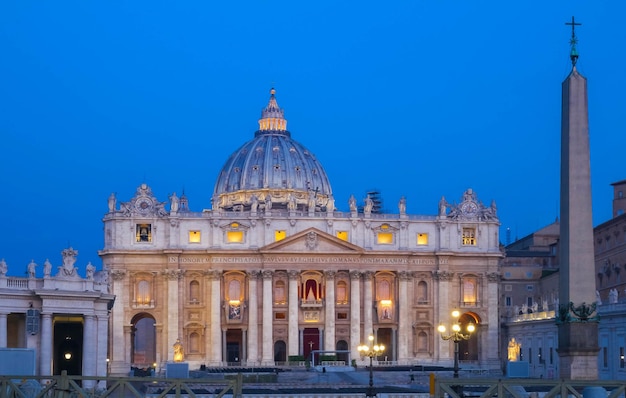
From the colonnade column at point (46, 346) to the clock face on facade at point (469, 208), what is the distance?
6358 cm

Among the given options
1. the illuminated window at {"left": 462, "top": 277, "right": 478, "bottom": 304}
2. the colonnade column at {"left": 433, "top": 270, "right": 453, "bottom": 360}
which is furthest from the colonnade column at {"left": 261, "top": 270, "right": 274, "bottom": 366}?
the illuminated window at {"left": 462, "top": 277, "right": 478, "bottom": 304}

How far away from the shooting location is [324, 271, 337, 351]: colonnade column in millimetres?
113750

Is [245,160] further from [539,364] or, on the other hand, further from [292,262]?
[539,364]

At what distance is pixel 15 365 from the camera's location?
49.2 metres

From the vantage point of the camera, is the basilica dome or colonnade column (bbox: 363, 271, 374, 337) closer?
colonnade column (bbox: 363, 271, 374, 337)

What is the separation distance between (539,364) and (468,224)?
24472 mm

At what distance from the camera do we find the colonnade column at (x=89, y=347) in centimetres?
6481

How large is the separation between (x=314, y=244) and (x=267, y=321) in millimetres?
8503

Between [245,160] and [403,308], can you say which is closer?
[403,308]

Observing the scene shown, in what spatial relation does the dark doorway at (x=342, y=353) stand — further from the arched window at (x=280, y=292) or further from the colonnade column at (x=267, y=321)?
the arched window at (x=280, y=292)

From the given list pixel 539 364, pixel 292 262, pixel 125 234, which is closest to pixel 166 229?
pixel 125 234

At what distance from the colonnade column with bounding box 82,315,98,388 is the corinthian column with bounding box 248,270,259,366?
47024mm

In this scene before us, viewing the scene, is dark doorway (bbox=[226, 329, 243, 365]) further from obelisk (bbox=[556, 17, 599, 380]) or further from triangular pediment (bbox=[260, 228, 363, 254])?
obelisk (bbox=[556, 17, 599, 380])

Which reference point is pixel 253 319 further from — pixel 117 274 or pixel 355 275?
pixel 117 274
